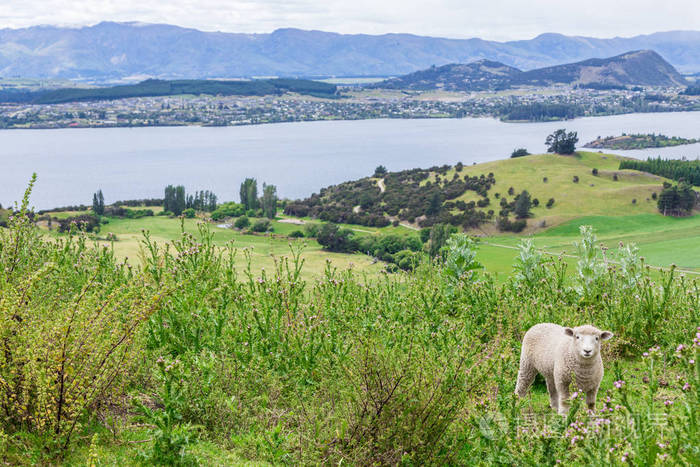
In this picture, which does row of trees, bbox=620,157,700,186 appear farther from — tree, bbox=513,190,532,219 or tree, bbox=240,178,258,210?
tree, bbox=240,178,258,210

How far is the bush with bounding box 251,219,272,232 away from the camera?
78688 millimetres

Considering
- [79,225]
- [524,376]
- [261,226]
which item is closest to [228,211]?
[261,226]

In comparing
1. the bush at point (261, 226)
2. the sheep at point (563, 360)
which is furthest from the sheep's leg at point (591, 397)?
the bush at point (261, 226)

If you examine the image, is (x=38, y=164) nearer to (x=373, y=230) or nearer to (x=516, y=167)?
(x=373, y=230)

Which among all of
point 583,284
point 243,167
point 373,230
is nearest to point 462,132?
point 243,167

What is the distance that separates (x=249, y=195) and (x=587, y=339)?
91.8m

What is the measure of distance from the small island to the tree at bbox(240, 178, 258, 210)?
326 ft

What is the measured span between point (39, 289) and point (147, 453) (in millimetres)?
3098

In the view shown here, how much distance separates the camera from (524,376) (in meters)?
6.09

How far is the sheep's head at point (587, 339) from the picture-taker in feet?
16.9

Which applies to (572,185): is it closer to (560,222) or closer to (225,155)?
(560,222)

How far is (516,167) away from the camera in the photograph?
104000 millimetres

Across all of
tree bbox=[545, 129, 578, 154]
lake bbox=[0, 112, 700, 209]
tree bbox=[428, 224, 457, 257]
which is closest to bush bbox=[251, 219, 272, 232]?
lake bbox=[0, 112, 700, 209]

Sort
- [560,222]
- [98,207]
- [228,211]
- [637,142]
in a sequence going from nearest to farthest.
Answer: [560,222] < [98,207] < [228,211] < [637,142]
